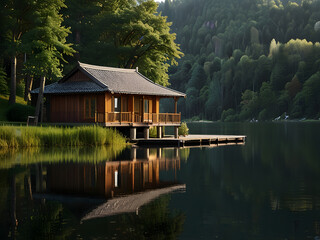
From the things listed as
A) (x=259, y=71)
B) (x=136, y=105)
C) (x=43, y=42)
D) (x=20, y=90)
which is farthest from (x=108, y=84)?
(x=259, y=71)

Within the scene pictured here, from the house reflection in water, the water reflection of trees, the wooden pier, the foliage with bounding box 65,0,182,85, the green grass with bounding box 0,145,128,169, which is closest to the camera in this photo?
the water reflection of trees

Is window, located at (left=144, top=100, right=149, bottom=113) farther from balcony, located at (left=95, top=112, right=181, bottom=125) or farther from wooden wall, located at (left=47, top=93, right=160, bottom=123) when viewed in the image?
balcony, located at (left=95, top=112, right=181, bottom=125)

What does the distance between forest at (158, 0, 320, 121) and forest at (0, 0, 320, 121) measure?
277 mm

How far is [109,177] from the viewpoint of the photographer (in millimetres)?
20359

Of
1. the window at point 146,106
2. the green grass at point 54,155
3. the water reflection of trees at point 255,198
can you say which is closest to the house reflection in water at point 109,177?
the water reflection of trees at point 255,198

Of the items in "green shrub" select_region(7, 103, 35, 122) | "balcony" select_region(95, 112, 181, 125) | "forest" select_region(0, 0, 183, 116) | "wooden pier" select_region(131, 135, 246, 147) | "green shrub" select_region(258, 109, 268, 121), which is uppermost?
"forest" select_region(0, 0, 183, 116)

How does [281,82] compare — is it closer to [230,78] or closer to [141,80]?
[230,78]

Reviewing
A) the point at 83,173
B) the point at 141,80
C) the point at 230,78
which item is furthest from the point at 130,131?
the point at 230,78

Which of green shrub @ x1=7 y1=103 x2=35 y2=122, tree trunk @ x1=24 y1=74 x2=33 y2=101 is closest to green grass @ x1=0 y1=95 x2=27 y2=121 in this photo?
green shrub @ x1=7 y1=103 x2=35 y2=122

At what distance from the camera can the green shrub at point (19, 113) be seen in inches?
1900

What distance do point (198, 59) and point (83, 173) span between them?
550 ft

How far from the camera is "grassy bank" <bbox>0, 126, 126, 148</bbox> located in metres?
32.2

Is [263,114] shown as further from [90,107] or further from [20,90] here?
[90,107]

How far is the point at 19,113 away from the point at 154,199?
117 ft
